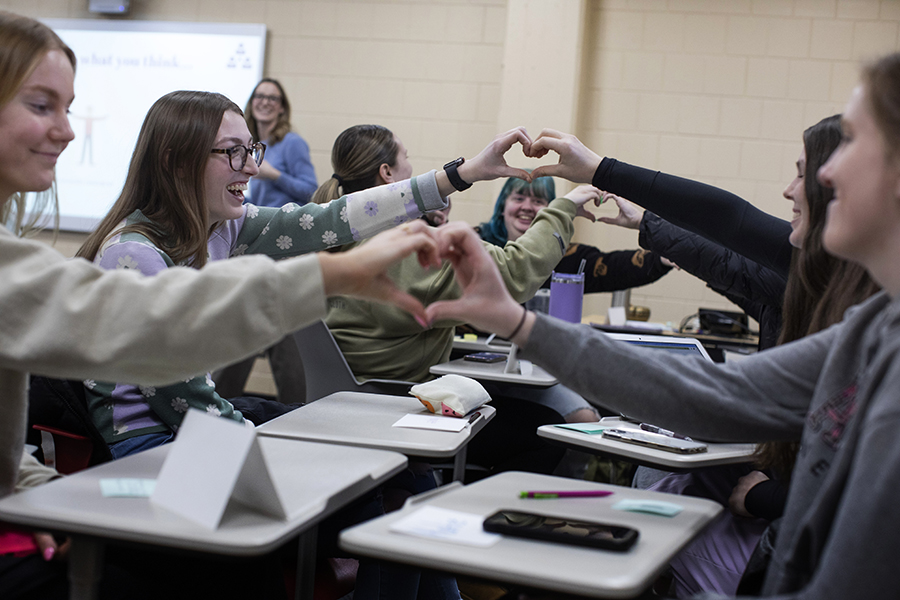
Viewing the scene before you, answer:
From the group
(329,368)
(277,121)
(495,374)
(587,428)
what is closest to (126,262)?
(329,368)

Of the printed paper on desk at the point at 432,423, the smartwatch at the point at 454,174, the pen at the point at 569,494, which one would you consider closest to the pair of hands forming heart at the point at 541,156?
the smartwatch at the point at 454,174

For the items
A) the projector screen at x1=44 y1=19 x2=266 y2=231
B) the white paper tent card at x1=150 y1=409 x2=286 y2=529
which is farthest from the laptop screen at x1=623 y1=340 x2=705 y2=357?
the projector screen at x1=44 y1=19 x2=266 y2=231

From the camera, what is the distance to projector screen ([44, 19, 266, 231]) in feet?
15.7

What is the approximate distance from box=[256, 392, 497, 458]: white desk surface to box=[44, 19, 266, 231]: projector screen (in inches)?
141

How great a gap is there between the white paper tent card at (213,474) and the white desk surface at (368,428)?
41cm

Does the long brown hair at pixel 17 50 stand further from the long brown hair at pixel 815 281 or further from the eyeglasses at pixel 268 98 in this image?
the eyeglasses at pixel 268 98

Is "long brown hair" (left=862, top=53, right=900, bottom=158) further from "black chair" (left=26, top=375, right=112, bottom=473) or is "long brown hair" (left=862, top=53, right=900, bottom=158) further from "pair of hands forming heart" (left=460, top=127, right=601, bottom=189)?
"black chair" (left=26, top=375, right=112, bottom=473)

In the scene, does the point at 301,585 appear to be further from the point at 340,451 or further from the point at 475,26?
the point at 475,26

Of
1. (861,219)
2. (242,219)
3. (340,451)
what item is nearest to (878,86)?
(861,219)

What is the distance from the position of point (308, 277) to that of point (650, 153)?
3881mm

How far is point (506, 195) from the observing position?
3600 millimetres

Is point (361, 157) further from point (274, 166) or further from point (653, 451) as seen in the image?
point (274, 166)

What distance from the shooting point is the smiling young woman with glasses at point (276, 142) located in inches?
171

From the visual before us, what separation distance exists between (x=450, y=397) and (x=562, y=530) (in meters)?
0.65
